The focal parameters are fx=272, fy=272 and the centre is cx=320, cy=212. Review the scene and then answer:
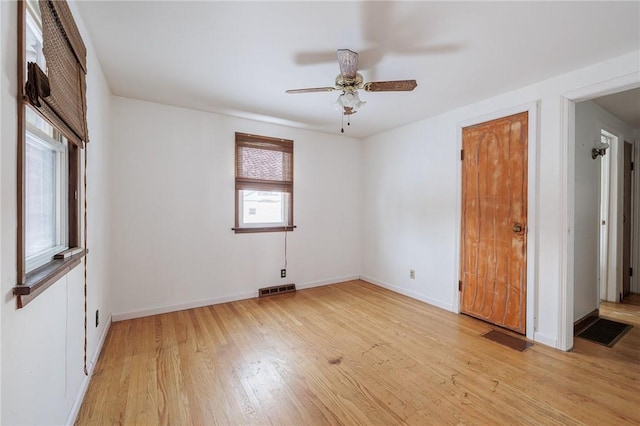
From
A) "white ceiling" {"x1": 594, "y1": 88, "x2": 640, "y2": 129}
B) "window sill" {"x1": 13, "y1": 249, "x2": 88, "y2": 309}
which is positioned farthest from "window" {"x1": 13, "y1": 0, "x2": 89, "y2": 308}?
"white ceiling" {"x1": 594, "y1": 88, "x2": 640, "y2": 129}

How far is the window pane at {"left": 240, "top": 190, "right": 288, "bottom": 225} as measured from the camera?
151 inches

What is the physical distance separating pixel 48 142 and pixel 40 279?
0.81m

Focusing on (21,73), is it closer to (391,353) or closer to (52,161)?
(52,161)

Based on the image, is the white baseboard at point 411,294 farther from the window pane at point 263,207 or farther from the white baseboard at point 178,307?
the white baseboard at point 178,307

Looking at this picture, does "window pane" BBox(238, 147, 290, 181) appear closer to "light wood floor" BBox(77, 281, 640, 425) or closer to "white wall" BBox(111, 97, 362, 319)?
"white wall" BBox(111, 97, 362, 319)

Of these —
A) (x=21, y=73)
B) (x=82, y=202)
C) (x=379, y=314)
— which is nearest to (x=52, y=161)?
(x=82, y=202)

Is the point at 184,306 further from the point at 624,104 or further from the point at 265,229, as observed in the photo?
the point at 624,104

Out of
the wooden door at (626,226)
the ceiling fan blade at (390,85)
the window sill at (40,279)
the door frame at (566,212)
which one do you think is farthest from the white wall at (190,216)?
the wooden door at (626,226)

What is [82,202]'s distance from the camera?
6.04 ft

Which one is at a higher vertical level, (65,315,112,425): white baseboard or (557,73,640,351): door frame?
(557,73,640,351): door frame

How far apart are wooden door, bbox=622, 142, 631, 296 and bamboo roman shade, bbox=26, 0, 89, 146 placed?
5.97 meters

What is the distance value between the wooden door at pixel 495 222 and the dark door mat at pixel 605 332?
67 cm

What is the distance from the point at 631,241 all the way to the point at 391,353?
4.33 metres

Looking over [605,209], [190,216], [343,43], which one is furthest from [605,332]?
[190,216]
